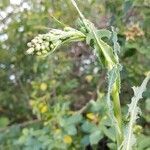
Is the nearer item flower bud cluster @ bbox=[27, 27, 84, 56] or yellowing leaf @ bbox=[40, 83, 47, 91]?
flower bud cluster @ bbox=[27, 27, 84, 56]

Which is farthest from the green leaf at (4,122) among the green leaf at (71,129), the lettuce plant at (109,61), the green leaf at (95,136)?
the lettuce plant at (109,61)

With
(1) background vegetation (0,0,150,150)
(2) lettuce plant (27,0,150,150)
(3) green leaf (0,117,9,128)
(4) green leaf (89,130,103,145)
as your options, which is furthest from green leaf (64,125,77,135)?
(2) lettuce plant (27,0,150,150)

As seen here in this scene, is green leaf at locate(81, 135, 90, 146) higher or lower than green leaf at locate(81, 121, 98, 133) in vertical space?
lower

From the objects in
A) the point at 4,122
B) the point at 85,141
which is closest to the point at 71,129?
the point at 85,141

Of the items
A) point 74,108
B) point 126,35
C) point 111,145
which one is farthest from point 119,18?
point 74,108

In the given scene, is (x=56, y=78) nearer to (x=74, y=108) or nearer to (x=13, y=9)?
(x=74, y=108)

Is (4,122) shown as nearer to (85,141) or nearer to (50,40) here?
(85,141)

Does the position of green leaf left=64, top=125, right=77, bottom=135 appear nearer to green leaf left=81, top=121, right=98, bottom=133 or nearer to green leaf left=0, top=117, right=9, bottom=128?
green leaf left=81, top=121, right=98, bottom=133

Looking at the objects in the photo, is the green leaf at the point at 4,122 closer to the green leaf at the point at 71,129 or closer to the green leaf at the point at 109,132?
the green leaf at the point at 71,129
